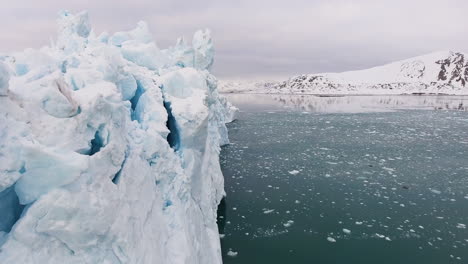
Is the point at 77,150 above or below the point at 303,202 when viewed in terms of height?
above

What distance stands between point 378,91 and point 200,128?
144 metres

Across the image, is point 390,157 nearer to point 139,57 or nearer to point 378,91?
point 139,57

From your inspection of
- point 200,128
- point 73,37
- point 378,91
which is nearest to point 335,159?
point 200,128

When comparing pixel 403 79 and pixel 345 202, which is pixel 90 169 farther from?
pixel 403 79

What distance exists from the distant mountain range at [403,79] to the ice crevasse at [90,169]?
140 metres

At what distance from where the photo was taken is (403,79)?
16438cm

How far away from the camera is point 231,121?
3512 cm

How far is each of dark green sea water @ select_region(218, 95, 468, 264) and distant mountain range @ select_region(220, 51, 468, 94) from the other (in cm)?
12497

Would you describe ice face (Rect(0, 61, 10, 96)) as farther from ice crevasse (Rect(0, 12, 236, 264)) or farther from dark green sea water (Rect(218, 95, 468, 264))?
dark green sea water (Rect(218, 95, 468, 264))

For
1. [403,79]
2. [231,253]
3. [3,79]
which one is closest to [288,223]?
[231,253]

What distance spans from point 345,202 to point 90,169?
10515 millimetres

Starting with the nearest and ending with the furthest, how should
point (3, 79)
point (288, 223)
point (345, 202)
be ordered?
point (3, 79), point (288, 223), point (345, 202)

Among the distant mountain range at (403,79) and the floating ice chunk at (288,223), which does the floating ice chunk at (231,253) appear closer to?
the floating ice chunk at (288,223)

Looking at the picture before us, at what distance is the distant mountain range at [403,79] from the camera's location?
137125 millimetres
